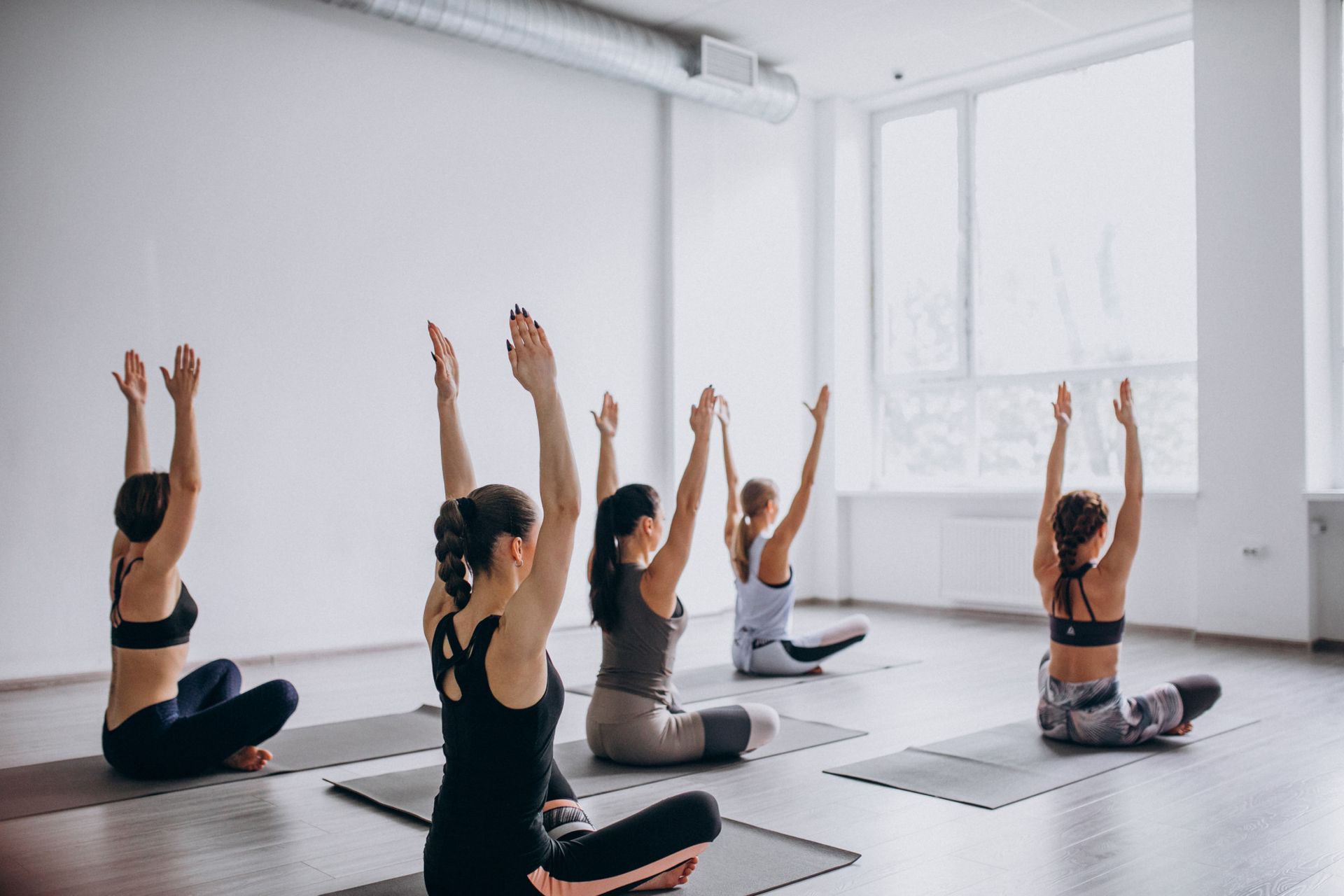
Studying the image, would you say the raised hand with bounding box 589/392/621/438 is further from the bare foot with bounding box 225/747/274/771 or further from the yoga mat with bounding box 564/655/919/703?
the bare foot with bounding box 225/747/274/771

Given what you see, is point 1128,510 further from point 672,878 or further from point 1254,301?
point 1254,301

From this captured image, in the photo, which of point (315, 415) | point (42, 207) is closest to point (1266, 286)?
point (315, 415)

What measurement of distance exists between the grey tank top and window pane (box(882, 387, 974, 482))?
14.8 ft

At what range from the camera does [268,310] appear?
546 centimetres

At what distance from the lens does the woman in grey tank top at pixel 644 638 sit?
3191mm

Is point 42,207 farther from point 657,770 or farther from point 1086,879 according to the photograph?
point 1086,879

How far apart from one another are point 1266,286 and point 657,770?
4198 mm

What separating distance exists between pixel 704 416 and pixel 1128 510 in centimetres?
139

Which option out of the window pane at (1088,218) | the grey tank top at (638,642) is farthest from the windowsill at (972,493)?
the grey tank top at (638,642)

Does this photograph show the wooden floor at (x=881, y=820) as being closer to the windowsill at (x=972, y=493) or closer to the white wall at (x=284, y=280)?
the white wall at (x=284, y=280)

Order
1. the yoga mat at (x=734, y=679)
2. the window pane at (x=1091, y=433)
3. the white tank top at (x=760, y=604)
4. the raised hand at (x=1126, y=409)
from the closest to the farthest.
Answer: the raised hand at (x=1126, y=409)
the yoga mat at (x=734, y=679)
the white tank top at (x=760, y=604)
the window pane at (x=1091, y=433)

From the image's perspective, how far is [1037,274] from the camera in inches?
280

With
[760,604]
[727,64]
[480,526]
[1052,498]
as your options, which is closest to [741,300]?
[727,64]

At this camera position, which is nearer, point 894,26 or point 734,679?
point 734,679
